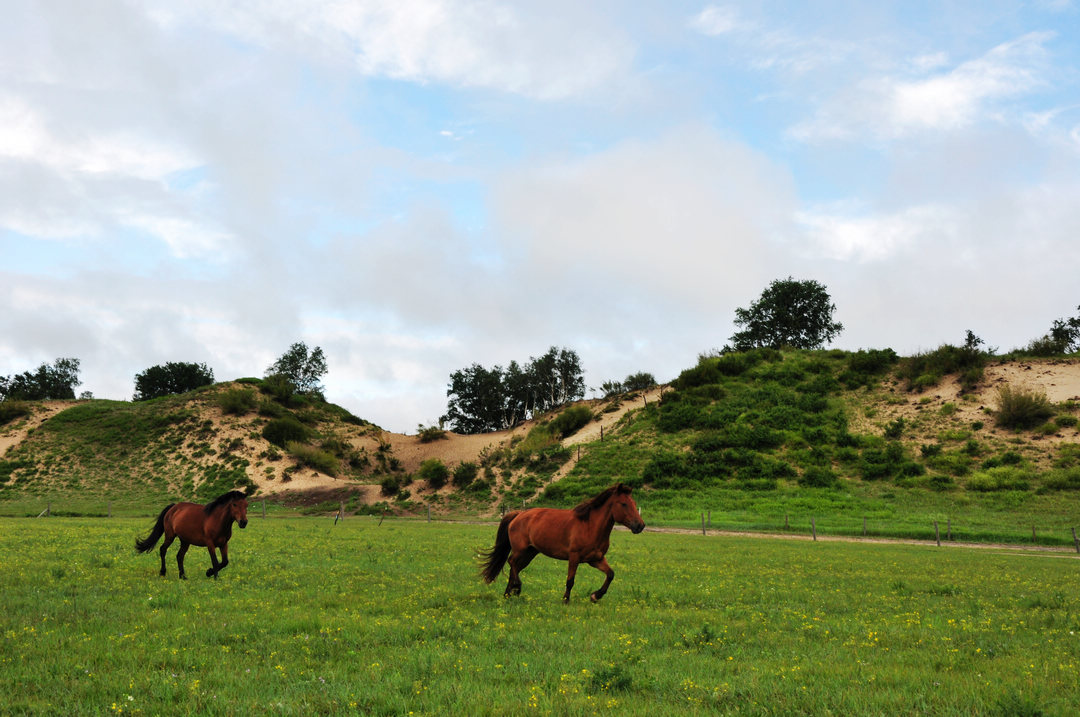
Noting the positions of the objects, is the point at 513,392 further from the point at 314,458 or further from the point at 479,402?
the point at 314,458

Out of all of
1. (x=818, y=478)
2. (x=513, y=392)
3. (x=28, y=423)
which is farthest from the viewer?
(x=513, y=392)

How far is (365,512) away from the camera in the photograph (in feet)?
225

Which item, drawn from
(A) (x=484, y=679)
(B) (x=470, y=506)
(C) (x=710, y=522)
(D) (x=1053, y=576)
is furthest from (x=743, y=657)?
(B) (x=470, y=506)

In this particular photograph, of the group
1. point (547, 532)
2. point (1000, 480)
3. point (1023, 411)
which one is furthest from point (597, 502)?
point (1023, 411)

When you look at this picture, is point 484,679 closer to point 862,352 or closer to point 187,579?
point 187,579

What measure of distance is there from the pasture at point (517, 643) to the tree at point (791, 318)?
109 metres

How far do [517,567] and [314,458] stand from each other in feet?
260

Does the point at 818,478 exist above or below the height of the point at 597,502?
below

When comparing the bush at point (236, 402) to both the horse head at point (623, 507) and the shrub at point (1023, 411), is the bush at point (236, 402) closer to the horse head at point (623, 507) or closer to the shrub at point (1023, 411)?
the horse head at point (623, 507)

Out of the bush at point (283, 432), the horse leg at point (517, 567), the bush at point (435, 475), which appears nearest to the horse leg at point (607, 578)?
the horse leg at point (517, 567)

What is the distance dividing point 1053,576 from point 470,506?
178 ft

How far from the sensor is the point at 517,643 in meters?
10.4

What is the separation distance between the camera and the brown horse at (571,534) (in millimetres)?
14547

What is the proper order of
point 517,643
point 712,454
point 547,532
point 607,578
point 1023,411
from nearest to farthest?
1. point 517,643
2. point 607,578
3. point 547,532
4. point 1023,411
5. point 712,454
